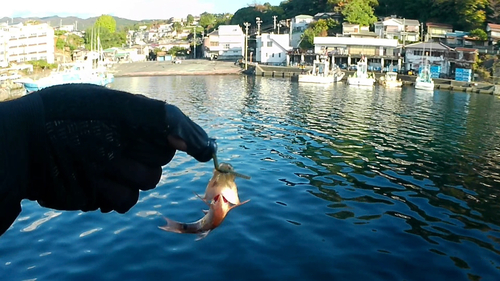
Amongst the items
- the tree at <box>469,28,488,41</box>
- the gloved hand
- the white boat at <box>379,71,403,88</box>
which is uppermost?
the tree at <box>469,28,488,41</box>

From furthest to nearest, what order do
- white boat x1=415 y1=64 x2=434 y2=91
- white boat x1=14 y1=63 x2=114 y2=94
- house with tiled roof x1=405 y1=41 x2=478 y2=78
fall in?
house with tiled roof x1=405 y1=41 x2=478 y2=78 < white boat x1=415 y1=64 x2=434 y2=91 < white boat x1=14 y1=63 x2=114 y2=94

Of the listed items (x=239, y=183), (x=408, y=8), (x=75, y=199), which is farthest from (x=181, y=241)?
(x=408, y=8)

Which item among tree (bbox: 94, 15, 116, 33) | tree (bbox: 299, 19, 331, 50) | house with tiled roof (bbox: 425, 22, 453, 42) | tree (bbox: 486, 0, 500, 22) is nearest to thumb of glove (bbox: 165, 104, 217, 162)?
house with tiled roof (bbox: 425, 22, 453, 42)

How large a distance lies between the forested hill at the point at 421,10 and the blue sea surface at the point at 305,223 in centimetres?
5377

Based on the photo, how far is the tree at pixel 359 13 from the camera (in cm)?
7444

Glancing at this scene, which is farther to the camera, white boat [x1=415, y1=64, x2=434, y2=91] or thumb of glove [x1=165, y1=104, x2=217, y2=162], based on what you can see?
white boat [x1=415, y1=64, x2=434, y2=91]

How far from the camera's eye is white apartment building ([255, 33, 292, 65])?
3066 inches

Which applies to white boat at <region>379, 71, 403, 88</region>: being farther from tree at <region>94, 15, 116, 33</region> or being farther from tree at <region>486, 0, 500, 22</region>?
tree at <region>94, 15, 116, 33</region>

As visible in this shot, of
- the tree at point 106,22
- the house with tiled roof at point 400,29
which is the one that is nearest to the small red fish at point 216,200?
the house with tiled roof at point 400,29

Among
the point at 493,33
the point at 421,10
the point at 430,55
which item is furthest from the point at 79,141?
the point at 421,10

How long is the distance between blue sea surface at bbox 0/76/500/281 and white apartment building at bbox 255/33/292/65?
61.4 meters

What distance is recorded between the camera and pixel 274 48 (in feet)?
258

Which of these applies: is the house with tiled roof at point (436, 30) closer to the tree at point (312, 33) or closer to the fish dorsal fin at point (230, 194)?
the tree at point (312, 33)

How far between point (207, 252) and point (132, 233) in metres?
1.62
